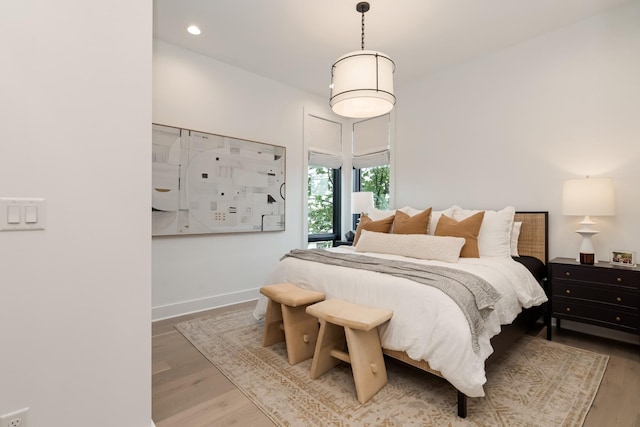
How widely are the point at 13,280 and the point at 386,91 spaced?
2.22 metres

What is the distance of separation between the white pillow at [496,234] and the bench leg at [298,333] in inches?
65.8

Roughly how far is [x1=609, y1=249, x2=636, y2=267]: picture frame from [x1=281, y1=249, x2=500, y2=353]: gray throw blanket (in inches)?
51.4

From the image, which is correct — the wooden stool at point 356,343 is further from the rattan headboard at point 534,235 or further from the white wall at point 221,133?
the rattan headboard at point 534,235

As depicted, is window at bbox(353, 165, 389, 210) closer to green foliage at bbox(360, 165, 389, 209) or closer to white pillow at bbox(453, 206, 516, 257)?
green foliage at bbox(360, 165, 389, 209)

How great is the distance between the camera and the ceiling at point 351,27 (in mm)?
2600

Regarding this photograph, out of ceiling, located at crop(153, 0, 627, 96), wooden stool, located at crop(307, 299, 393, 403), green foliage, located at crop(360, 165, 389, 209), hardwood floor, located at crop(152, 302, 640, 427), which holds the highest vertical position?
ceiling, located at crop(153, 0, 627, 96)

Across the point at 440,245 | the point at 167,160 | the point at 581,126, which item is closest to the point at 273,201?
the point at 167,160

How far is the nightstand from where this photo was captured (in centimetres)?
226

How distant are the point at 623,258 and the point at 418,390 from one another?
197 cm

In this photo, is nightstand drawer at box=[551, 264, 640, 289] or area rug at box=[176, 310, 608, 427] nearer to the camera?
area rug at box=[176, 310, 608, 427]

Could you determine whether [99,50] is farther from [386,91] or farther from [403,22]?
[403,22]

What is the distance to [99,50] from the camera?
1240 mm

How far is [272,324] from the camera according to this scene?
2518 millimetres

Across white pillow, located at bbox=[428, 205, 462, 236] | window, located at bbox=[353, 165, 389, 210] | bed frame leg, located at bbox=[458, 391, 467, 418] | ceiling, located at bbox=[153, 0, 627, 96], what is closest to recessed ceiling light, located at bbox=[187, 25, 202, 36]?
ceiling, located at bbox=[153, 0, 627, 96]
